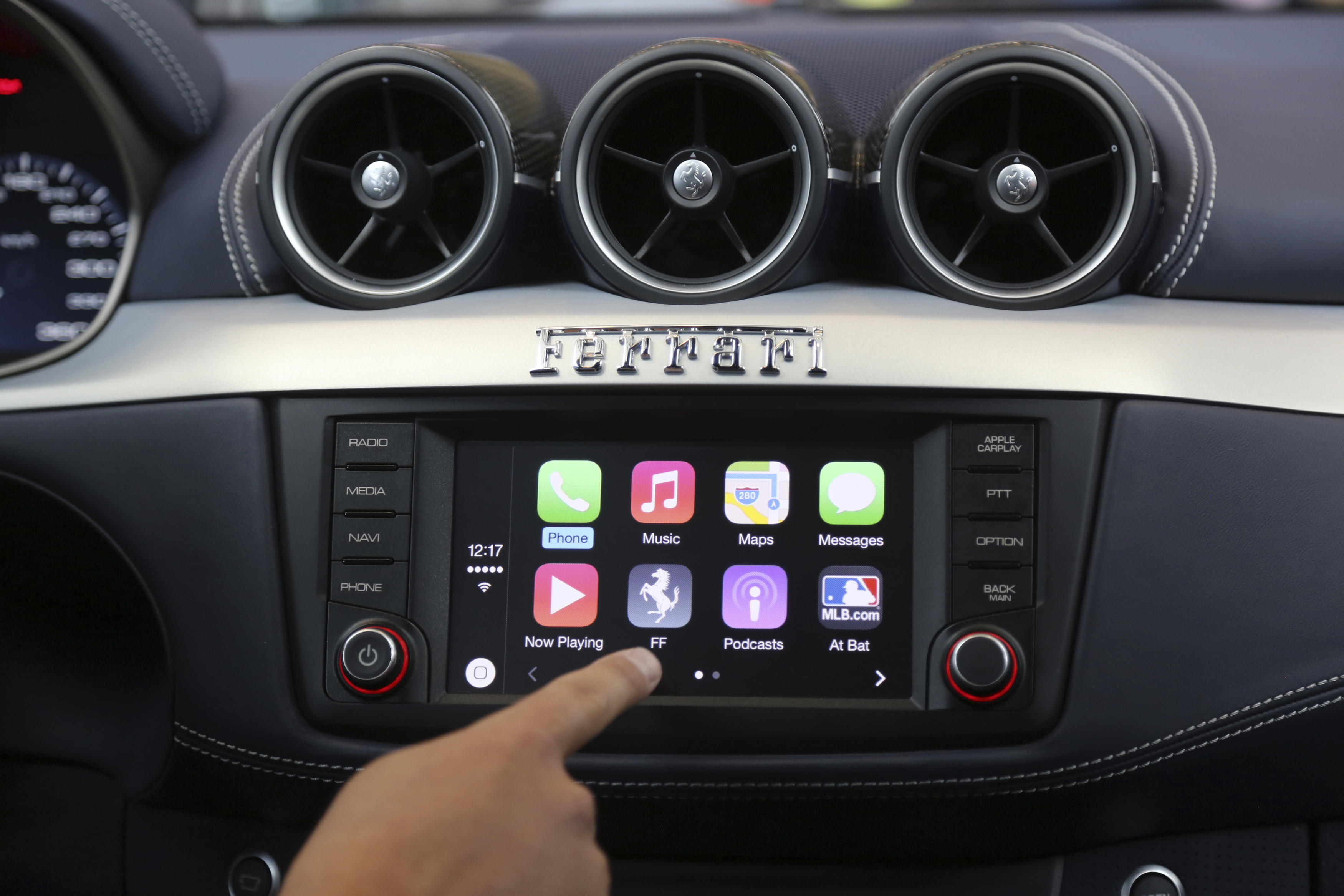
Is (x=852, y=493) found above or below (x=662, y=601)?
above

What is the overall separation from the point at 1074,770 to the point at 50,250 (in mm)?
1790

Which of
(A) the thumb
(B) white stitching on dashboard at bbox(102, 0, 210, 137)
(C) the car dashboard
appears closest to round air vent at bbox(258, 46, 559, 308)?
(C) the car dashboard

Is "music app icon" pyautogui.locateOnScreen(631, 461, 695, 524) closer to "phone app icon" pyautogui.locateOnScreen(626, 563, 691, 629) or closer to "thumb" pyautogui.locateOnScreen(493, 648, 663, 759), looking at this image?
"phone app icon" pyautogui.locateOnScreen(626, 563, 691, 629)

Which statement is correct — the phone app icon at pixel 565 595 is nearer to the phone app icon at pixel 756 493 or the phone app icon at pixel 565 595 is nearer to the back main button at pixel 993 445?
the phone app icon at pixel 756 493

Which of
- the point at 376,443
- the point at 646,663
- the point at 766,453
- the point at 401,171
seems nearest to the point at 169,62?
the point at 401,171

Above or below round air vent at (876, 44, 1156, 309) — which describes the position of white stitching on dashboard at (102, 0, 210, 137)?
above

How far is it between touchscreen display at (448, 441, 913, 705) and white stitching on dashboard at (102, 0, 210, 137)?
0.91 meters

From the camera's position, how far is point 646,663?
44.1 inches

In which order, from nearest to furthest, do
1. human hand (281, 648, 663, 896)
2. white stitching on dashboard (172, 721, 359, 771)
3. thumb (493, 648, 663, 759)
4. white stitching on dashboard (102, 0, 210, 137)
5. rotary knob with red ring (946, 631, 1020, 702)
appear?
human hand (281, 648, 663, 896) → thumb (493, 648, 663, 759) → rotary knob with red ring (946, 631, 1020, 702) → white stitching on dashboard (172, 721, 359, 771) → white stitching on dashboard (102, 0, 210, 137)

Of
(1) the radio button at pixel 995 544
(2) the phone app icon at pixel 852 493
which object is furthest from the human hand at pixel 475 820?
(1) the radio button at pixel 995 544

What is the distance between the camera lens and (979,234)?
1.40m

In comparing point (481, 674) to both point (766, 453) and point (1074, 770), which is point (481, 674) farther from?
point (1074, 770)

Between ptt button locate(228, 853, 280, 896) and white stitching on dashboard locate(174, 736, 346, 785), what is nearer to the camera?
white stitching on dashboard locate(174, 736, 346, 785)

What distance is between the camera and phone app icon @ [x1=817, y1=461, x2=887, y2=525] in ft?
→ 4.42
